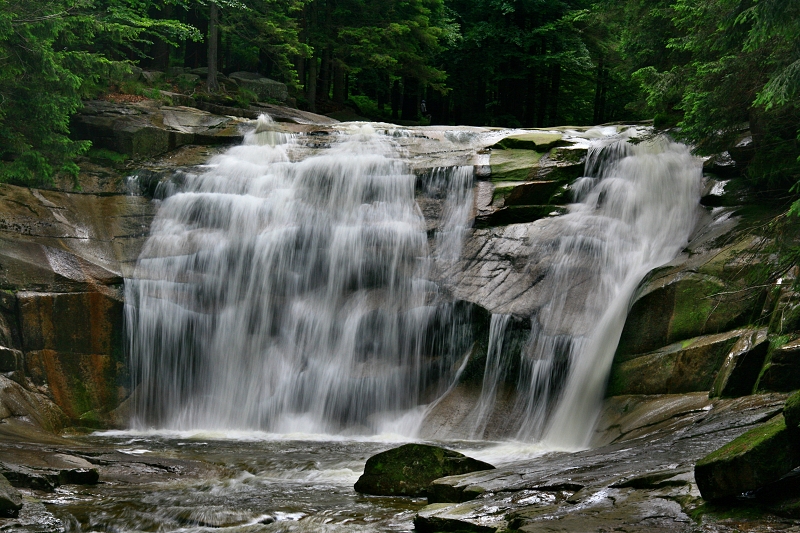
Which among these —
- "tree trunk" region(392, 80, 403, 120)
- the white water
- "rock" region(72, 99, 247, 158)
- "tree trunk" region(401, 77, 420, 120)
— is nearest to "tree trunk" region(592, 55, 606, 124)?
"tree trunk" region(401, 77, 420, 120)

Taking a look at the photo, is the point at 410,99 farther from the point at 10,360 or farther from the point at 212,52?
the point at 10,360

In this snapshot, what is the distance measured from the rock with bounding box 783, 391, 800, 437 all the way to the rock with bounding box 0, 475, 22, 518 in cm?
646

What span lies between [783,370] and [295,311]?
28.3 ft

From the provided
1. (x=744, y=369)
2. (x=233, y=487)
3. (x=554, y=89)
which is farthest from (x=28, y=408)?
(x=554, y=89)

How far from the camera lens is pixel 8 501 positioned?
7.08 metres

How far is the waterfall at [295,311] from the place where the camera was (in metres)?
13.4

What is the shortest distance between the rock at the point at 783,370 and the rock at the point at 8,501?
7.40 m

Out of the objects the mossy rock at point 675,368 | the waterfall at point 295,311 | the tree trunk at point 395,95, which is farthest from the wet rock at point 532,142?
the tree trunk at point 395,95

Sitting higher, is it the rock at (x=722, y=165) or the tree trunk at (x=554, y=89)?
the tree trunk at (x=554, y=89)

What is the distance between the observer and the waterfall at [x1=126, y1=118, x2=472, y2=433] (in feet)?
44.1

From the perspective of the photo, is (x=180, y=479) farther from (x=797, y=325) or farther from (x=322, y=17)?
(x=322, y=17)

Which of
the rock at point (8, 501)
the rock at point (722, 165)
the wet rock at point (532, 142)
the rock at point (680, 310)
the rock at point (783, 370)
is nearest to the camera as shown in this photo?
the rock at point (8, 501)

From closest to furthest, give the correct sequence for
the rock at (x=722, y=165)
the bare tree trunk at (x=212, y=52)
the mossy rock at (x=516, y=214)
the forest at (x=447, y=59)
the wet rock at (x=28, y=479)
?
the wet rock at (x=28, y=479) → the forest at (x=447, y=59) → the rock at (x=722, y=165) → the mossy rock at (x=516, y=214) → the bare tree trunk at (x=212, y=52)

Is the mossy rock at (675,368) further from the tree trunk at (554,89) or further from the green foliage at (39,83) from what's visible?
the tree trunk at (554,89)
